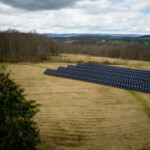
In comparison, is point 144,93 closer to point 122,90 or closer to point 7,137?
point 122,90

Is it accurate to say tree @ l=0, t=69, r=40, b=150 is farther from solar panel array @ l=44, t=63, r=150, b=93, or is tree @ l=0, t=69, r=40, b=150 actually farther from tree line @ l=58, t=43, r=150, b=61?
tree line @ l=58, t=43, r=150, b=61

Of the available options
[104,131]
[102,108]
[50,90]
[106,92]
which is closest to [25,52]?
[50,90]

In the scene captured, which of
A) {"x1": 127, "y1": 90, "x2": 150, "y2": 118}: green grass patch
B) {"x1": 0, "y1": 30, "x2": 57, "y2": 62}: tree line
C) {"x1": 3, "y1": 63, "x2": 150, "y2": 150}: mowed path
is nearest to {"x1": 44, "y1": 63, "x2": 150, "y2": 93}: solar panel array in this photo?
{"x1": 127, "y1": 90, "x2": 150, "y2": 118}: green grass patch

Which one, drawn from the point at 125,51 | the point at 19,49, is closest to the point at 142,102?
the point at 19,49

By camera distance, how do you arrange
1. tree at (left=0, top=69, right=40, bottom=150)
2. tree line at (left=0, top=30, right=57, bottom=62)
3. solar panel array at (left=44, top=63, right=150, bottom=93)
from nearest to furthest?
1. tree at (left=0, top=69, right=40, bottom=150)
2. solar panel array at (left=44, top=63, right=150, bottom=93)
3. tree line at (left=0, top=30, right=57, bottom=62)

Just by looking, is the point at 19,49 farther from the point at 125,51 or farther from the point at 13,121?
the point at 125,51
